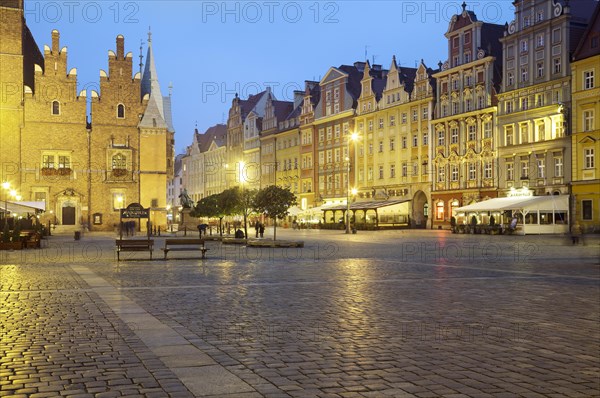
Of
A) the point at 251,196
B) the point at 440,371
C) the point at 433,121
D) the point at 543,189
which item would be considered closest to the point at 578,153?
the point at 543,189

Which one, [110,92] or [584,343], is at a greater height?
[110,92]

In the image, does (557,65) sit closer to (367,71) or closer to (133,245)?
(367,71)

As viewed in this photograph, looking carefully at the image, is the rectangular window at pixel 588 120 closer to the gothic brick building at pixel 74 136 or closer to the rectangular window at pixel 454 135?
the rectangular window at pixel 454 135

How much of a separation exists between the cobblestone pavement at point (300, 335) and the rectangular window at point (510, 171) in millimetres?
38409

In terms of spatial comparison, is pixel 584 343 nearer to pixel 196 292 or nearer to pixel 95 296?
pixel 196 292

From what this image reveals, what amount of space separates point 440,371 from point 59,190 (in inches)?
2293

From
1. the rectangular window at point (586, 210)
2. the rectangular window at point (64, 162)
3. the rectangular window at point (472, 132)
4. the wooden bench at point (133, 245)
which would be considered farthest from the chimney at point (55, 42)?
the rectangular window at point (586, 210)

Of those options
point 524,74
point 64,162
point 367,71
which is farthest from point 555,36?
point 64,162

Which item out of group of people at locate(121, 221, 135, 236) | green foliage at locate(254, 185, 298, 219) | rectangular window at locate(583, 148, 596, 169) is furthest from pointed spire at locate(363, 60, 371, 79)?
green foliage at locate(254, 185, 298, 219)

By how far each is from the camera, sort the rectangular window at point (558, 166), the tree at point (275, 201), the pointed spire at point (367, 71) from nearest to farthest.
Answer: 1. the tree at point (275, 201)
2. the rectangular window at point (558, 166)
3. the pointed spire at point (367, 71)

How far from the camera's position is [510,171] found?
53219 millimetres

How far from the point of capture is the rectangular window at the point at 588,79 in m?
45.8

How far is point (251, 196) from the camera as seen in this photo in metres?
38.2

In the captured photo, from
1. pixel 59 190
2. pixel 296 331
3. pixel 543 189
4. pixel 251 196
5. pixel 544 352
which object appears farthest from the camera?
pixel 59 190
